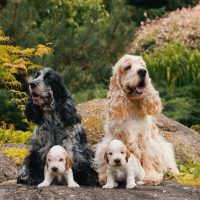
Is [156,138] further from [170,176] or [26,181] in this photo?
[26,181]

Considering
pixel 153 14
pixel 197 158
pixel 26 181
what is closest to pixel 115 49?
pixel 197 158

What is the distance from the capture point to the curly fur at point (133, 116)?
10008 millimetres

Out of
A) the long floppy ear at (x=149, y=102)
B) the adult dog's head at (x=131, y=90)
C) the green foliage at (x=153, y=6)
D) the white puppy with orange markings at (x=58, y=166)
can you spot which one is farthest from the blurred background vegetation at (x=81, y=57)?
the green foliage at (x=153, y=6)

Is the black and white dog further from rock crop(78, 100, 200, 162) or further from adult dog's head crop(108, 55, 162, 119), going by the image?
rock crop(78, 100, 200, 162)

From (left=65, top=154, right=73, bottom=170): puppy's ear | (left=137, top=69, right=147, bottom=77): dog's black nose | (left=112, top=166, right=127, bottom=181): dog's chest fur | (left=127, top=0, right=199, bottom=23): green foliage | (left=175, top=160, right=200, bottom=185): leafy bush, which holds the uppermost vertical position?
(left=127, top=0, right=199, bottom=23): green foliage

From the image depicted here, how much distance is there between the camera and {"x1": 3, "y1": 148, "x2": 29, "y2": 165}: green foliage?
38.2ft

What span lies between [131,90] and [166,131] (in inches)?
139

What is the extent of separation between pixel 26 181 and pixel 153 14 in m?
19.0

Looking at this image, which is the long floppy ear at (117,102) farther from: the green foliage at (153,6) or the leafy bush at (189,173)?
the green foliage at (153,6)

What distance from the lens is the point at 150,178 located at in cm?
1000

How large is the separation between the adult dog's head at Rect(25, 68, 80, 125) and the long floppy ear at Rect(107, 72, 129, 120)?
691mm

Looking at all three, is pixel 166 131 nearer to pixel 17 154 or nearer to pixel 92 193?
pixel 17 154

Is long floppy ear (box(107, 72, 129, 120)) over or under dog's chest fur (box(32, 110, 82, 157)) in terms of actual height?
over

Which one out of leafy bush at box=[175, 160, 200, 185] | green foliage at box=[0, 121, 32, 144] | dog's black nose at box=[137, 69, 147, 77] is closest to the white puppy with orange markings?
dog's black nose at box=[137, 69, 147, 77]
